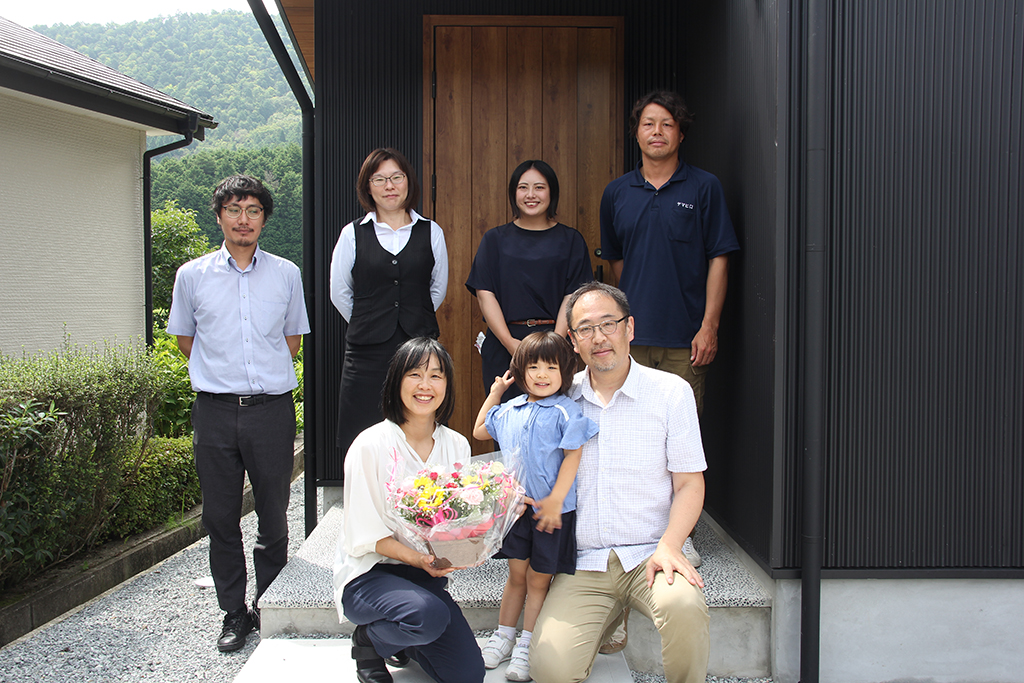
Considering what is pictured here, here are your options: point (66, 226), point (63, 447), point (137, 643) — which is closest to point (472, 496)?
point (137, 643)

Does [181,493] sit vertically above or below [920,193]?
below

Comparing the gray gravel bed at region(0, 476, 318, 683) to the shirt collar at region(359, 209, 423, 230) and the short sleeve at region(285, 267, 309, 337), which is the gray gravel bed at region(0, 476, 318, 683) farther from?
A: the shirt collar at region(359, 209, 423, 230)

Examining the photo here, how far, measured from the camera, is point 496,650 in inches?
93.4

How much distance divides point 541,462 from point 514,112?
243cm

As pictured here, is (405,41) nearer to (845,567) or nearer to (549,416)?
(549,416)

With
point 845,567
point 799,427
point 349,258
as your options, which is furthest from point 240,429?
point 845,567

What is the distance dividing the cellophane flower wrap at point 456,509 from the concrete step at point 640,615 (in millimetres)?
676

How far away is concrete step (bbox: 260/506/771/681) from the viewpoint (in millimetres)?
2611

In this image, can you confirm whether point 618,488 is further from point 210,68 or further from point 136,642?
point 210,68

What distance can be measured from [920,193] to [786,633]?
5.35ft

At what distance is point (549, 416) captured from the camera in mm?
2248

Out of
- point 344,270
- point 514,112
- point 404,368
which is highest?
point 514,112

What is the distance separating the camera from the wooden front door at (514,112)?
399cm

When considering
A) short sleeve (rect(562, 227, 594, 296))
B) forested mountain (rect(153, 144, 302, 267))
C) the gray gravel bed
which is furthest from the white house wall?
forested mountain (rect(153, 144, 302, 267))
